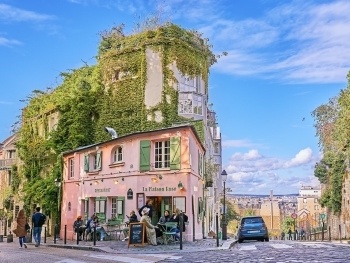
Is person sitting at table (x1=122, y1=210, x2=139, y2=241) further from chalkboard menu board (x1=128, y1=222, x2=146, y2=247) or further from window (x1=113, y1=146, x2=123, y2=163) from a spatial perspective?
window (x1=113, y1=146, x2=123, y2=163)

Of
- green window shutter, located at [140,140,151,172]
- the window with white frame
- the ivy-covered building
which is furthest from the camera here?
the ivy-covered building

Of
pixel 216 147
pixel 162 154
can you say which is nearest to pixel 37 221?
pixel 162 154

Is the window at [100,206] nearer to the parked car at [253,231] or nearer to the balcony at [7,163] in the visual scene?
the parked car at [253,231]

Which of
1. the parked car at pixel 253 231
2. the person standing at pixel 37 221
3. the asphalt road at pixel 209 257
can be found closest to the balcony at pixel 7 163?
the person standing at pixel 37 221

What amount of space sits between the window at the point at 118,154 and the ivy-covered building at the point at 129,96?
731 cm

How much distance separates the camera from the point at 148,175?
77.8 feet

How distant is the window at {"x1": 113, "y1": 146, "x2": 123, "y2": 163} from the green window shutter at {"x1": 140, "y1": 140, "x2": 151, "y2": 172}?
2272 millimetres

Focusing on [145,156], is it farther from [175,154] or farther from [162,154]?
[175,154]

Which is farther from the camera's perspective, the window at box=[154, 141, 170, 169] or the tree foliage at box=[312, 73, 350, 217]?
the tree foliage at box=[312, 73, 350, 217]

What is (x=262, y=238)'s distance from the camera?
24.7 metres

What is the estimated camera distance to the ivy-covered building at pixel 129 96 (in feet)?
110

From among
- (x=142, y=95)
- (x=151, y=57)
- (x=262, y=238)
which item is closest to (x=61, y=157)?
(x=142, y=95)

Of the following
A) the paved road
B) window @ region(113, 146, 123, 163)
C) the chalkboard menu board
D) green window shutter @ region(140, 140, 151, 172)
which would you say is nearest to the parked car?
green window shutter @ region(140, 140, 151, 172)

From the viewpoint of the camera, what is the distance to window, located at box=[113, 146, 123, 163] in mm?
25811
